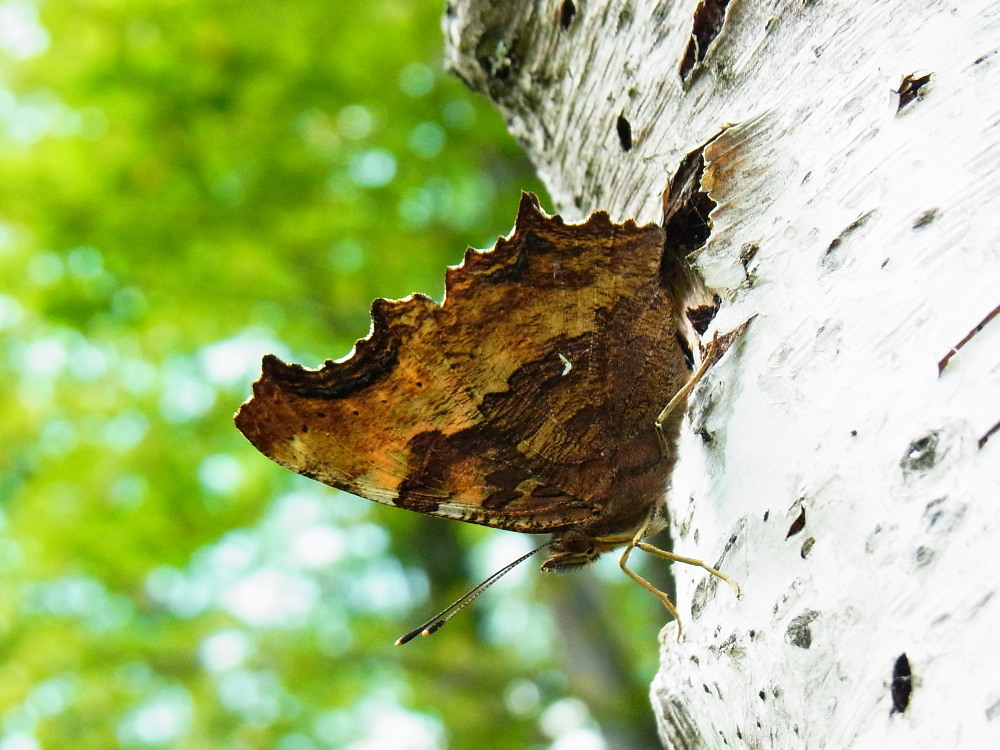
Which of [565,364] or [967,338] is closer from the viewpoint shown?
[967,338]

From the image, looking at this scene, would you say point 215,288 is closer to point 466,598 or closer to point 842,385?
point 466,598

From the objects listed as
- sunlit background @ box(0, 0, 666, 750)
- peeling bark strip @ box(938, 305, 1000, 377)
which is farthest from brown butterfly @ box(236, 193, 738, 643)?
sunlit background @ box(0, 0, 666, 750)

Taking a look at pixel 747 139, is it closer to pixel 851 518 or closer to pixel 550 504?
pixel 851 518

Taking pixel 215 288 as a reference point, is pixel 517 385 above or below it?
below

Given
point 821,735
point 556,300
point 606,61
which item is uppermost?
point 606,61

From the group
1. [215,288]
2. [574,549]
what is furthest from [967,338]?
[215,288]

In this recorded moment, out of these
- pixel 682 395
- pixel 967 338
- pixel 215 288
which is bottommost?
pixel 967 338

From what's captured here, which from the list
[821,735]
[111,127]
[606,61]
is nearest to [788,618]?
→ [821,735]

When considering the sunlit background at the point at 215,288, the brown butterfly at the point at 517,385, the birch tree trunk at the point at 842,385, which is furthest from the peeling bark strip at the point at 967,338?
the sunlit background at the point at 215,288
